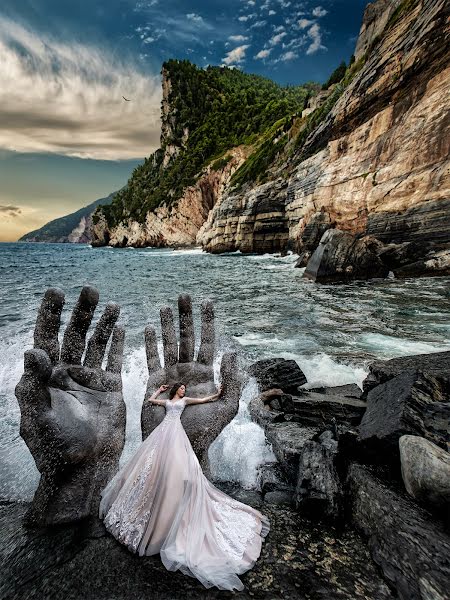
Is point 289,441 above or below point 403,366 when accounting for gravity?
below

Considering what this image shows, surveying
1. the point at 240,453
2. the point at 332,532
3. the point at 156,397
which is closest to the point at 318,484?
the point at 332,532

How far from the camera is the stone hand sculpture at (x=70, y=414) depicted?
2.84 meters

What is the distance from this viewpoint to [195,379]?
4.25 meters

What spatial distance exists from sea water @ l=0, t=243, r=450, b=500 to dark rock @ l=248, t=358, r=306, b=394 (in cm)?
29

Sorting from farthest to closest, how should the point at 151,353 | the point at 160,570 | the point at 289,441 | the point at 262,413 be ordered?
1. the point at 262,413
2. the point at 151,353
3. the point at 289,441
4. the point at 160,570

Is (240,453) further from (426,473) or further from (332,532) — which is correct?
(426,473)

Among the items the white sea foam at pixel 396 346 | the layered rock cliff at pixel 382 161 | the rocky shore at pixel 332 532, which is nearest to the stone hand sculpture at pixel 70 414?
the rocky shore at pixel 332 532

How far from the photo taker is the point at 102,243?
11969 cm

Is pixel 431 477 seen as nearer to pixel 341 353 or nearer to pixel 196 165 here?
pixel 341 353

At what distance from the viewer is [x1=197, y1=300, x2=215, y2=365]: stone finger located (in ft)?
14.6

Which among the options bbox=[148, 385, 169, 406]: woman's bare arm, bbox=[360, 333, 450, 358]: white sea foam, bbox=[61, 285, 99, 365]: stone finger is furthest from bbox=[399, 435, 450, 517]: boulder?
bbox=[360, 333, 450, 358]: white sea foam

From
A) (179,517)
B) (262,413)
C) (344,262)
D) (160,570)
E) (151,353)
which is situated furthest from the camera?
(344,262)

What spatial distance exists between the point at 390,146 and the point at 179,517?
27.4m

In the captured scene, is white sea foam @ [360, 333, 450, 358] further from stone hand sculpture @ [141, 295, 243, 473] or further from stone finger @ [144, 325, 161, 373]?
stone finger @ [144, 325, 161, 373]
